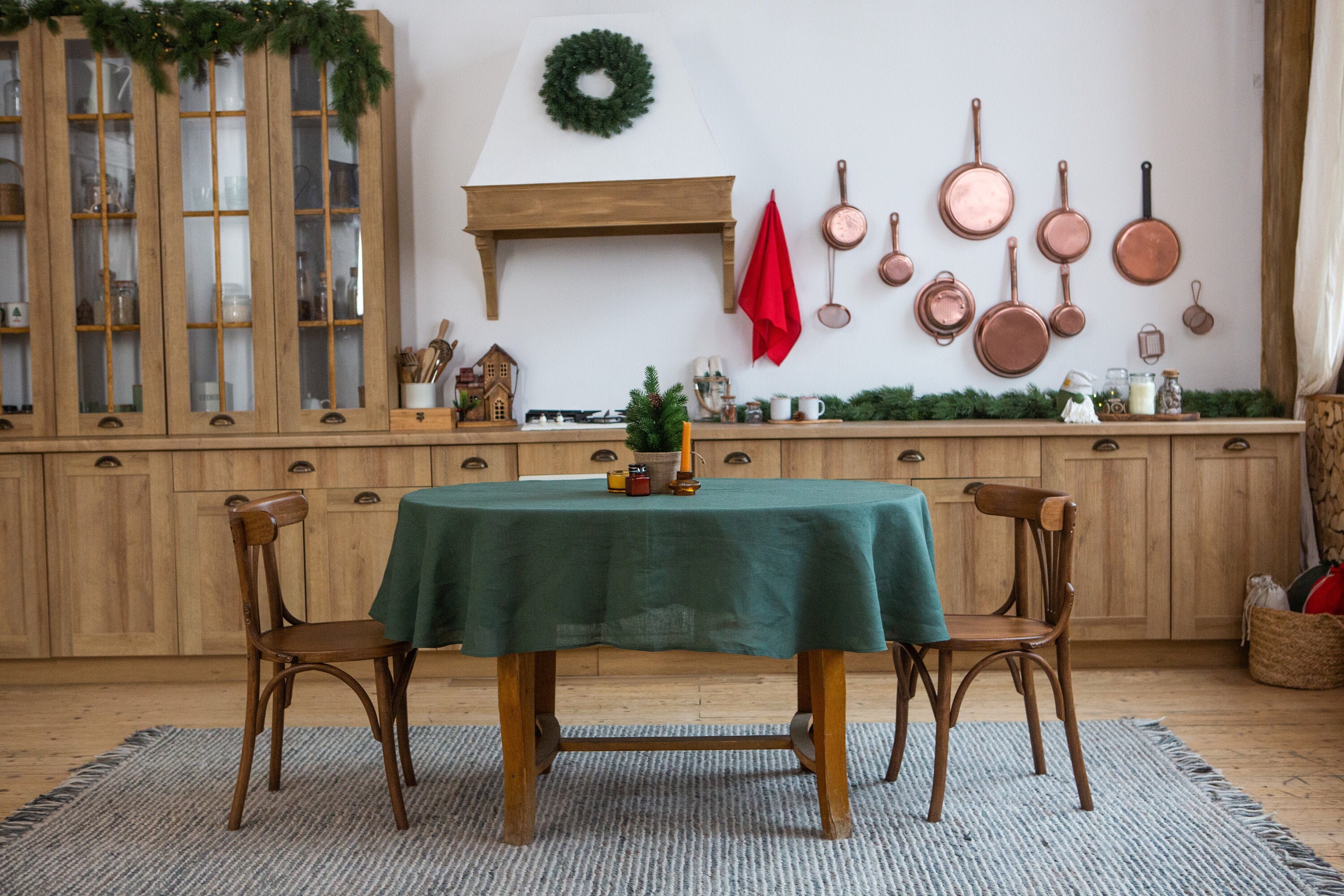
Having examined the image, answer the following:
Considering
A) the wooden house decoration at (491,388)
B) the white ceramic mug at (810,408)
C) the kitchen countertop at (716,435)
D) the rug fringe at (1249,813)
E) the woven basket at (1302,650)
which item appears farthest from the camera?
the wooden house decoration at (491,388)

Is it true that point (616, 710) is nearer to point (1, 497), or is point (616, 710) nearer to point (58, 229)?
point (1, 497)

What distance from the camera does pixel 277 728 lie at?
242 cm

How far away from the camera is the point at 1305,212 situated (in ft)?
11.6

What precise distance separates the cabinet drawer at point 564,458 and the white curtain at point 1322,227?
2.50m

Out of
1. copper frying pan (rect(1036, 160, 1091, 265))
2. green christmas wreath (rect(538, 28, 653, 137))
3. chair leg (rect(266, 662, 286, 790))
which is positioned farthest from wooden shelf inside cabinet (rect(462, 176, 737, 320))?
chair leg (rect(266, 662, 286, 790))

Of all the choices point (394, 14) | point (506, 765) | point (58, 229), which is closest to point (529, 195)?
point (394, 14)

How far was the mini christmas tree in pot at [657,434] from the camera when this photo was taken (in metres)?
2.24

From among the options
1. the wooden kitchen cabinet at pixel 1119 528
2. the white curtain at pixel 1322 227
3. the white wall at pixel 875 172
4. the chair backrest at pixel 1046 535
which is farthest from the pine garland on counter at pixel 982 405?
the chair backrest at pixel 1046 535

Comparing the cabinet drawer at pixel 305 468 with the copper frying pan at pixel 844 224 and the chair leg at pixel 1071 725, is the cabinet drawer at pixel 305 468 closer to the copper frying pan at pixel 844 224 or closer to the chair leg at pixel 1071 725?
the copper frying pan at pixel 844 224

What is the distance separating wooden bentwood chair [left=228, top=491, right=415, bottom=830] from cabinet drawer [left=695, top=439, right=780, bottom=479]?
4.68 feet

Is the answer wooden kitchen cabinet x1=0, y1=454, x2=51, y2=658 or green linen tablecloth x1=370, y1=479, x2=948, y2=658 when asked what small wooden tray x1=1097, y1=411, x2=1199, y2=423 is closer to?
green linen tablecloth x1=370, y1=479, x2=948, y2=658

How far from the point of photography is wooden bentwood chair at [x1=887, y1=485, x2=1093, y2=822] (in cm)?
219

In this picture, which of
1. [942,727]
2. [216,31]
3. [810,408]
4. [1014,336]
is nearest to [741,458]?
[810,408]

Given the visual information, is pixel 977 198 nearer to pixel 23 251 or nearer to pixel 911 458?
pixel 911 458
